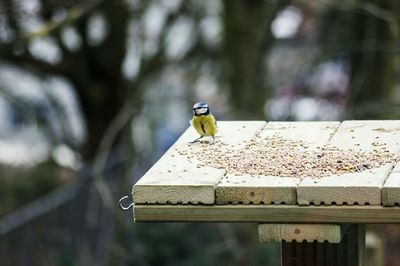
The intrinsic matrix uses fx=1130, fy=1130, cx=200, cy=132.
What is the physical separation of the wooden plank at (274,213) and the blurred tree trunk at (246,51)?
4348 mm

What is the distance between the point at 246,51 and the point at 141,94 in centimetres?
137

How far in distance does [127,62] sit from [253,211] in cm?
693

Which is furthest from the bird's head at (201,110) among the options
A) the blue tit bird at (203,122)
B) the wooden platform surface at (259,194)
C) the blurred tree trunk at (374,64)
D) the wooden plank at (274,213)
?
the blurred tree trunk at (374,64)

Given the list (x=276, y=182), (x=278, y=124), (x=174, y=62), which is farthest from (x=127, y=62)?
(x=276, y=182)

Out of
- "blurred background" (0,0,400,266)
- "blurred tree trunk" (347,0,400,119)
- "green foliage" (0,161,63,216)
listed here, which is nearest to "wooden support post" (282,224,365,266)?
"blurred background" (0,0,400,266)

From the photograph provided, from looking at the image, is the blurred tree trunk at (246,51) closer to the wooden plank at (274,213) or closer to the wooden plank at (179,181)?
the wooden plank at (179,181)

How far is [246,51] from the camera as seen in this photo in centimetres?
769

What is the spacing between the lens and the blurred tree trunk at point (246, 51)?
25.2 ft

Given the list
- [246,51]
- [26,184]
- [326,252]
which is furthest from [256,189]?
[26,184]

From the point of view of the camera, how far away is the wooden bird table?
319 centimetres

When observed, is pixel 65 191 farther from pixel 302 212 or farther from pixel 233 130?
pixel 302 212

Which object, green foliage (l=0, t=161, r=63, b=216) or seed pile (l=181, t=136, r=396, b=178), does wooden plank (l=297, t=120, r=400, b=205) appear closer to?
seed pile (l=181, t=136, r=396, b=178)

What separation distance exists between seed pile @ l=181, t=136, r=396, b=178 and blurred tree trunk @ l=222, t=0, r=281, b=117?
3.79 meters

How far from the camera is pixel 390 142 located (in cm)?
382
